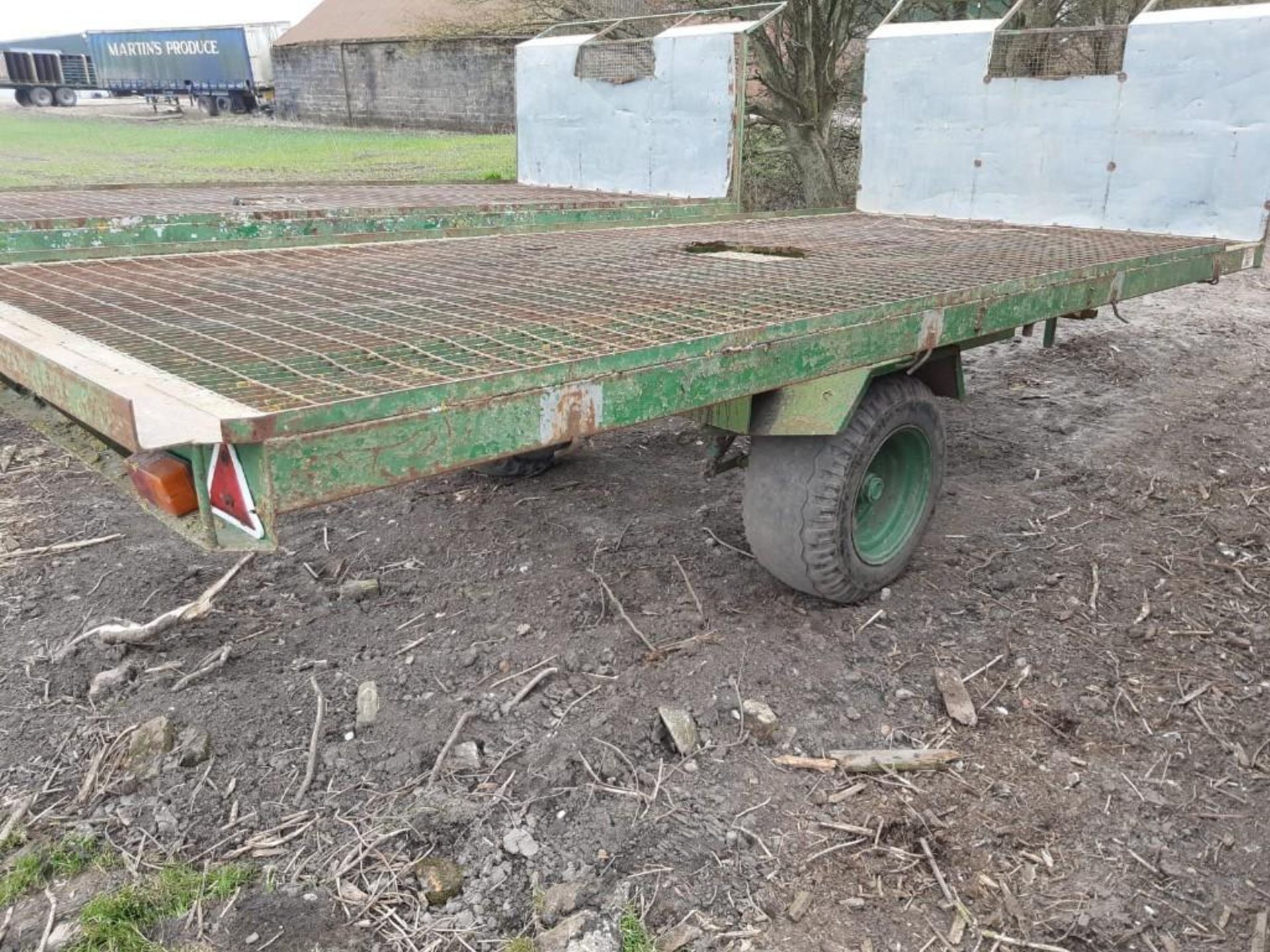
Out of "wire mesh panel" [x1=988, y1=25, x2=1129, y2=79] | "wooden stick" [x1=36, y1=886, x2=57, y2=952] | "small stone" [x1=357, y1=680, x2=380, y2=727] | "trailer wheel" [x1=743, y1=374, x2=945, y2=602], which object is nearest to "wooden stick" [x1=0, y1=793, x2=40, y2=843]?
"wooden stick" [x1=36, y1=886, x2=57, y2=952]

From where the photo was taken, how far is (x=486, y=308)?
2816 millimetres

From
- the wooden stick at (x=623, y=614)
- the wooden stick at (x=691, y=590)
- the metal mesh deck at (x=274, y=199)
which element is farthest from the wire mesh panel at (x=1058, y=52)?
the wooden stick at (x=623, y=614)

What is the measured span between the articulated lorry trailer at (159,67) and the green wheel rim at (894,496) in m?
39.9

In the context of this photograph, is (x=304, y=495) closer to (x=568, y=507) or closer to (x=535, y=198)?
(x=568, y=507)

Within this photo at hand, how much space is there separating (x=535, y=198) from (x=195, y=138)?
23.0m

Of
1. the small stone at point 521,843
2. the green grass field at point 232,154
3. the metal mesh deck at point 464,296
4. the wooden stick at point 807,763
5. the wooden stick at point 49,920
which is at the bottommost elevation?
the wooden stick at point 49,920

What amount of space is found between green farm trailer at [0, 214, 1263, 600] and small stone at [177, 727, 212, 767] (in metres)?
1.10

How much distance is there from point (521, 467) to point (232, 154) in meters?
17.9

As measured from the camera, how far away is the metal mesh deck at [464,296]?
85.6 inches

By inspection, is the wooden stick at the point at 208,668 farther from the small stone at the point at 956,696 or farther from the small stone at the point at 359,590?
the small stone at the point at 956,696

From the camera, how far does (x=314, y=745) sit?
280 centimetres

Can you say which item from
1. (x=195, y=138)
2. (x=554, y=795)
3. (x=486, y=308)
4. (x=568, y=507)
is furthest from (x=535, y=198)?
(x=195, y=138)

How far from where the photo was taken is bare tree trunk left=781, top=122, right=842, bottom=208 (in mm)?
10531

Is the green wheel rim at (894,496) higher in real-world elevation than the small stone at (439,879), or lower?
higher
